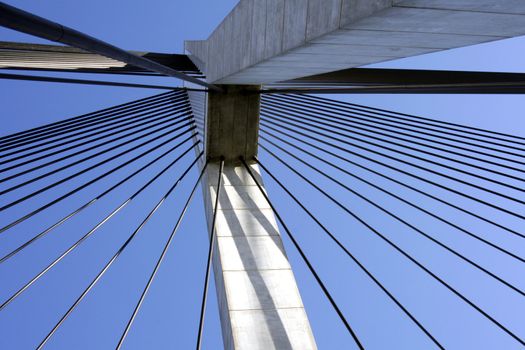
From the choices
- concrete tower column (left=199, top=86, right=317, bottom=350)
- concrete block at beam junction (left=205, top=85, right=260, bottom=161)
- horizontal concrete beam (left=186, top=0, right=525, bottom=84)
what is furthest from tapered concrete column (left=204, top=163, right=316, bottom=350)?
horizontal concrete beam (left=186, top=0, right=525, bottom=84)

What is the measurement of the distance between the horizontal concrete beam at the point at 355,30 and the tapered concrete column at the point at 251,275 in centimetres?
437

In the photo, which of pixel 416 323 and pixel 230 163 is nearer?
pixel 416 323

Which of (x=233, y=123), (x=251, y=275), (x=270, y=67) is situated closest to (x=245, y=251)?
(x=251, y=275)

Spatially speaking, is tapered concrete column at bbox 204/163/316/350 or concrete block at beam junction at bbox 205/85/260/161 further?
concrete block at beam junction at bbox 205/85/260/161

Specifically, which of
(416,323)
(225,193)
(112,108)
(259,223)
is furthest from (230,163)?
(416,323)

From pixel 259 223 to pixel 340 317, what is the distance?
555 centimetres

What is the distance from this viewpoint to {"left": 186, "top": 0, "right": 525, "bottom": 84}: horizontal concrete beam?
3967mm

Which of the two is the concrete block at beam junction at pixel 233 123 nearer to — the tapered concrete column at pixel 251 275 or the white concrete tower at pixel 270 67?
the white concrete tower at pixel 270 67

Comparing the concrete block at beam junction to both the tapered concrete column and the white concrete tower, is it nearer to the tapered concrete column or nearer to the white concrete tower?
the white concrete tower

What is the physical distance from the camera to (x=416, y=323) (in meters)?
7.27

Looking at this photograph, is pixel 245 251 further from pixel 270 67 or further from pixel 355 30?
pixel 355 30

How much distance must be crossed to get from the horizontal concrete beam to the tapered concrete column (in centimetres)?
437

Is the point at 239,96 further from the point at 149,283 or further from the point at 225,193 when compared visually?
the point at 149,283

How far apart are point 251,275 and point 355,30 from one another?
7.31 meters
